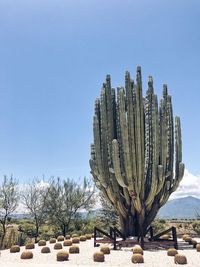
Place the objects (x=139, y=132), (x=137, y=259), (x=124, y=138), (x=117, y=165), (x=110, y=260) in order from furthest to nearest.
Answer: (x=139, y=132), (x=124, y=138), (x=117, y=165), (x=110, y=260), (x=137, y=259)

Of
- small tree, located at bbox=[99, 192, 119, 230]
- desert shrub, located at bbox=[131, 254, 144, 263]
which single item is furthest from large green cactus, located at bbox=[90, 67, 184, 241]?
small tree, located at bbox=[99, 192, 119, 230]

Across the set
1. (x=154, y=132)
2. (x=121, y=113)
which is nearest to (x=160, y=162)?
(x=154, y=132)

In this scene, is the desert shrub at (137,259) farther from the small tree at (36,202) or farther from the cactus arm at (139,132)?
the small tree at (36,202)

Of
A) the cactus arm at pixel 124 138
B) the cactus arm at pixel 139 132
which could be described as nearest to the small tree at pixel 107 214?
the cactus arm at pixel 139 132

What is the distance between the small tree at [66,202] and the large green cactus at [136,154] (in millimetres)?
12405

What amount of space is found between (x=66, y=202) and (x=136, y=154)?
614 inches

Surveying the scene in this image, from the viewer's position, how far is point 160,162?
60.8ft

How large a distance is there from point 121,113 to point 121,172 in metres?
3.29

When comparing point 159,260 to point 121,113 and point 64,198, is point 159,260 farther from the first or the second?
point 64,198

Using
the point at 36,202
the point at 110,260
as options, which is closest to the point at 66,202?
the point at 36,202

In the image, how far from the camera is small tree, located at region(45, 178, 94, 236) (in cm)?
3092

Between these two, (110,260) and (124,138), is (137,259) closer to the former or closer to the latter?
(110,260)

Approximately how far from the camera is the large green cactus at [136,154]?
59.0 ft

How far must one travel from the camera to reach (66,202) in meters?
32.1
